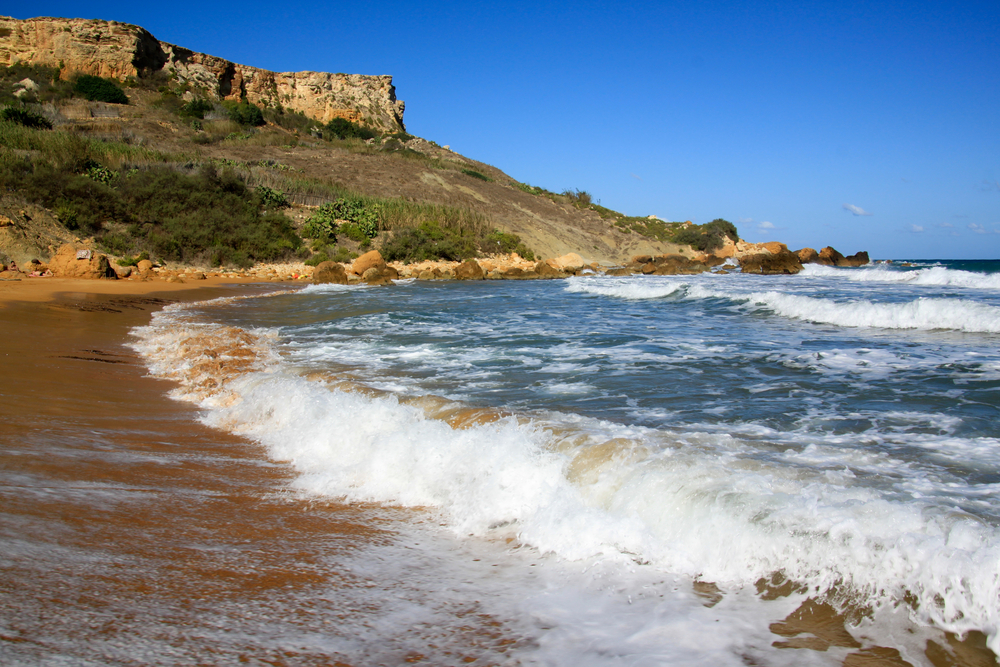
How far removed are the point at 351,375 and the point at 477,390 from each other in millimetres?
1406

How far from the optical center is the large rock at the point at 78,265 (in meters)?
14.8

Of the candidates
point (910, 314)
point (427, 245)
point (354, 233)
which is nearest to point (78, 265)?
point (354, 233)

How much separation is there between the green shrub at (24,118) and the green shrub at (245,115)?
14926 mm

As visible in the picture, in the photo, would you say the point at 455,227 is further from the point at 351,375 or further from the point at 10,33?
the point at 10,33

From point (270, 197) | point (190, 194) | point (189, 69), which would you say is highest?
point (189, 69)

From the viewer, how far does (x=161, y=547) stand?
7.84ft

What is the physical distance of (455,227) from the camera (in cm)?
3019

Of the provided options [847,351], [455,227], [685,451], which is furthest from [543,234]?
[685,451]

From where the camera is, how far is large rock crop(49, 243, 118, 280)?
1480 cm

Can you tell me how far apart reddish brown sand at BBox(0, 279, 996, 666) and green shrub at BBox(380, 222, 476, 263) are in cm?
2202

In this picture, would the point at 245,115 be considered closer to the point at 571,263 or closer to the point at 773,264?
the point at 571,263

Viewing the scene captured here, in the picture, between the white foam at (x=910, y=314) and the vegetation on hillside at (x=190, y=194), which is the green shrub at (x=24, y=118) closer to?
the vegetation on hillside at (x=190, y=194)

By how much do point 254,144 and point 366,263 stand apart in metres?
22.1

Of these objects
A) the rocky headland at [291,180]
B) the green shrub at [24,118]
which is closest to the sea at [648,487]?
the rocky headland at [291,180]
